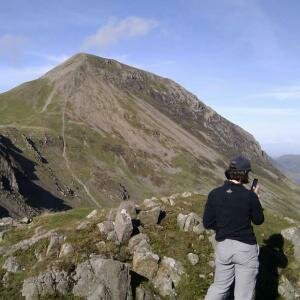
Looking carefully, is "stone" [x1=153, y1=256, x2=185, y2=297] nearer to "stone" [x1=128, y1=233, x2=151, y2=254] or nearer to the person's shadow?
"stone" [x1=128, y1=233, x2=151, y2=254]

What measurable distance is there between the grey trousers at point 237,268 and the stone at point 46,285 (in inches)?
229

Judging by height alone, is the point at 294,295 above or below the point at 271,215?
below

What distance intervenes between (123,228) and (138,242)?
2.83 feet

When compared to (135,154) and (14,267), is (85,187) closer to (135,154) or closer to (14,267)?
(135,154)

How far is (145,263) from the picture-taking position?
1881cm

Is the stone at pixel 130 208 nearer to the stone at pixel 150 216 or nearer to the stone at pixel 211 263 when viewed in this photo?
the stone at pixel 150 216

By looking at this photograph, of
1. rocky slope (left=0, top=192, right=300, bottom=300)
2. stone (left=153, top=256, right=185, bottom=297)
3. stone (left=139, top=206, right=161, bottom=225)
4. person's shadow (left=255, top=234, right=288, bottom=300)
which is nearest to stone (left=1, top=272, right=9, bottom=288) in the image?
rocky slope (left=0, top=192, right=300, bottom=300)

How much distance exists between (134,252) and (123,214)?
202 cm

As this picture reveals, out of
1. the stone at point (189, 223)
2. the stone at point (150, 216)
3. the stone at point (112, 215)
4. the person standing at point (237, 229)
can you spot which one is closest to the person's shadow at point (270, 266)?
the stone at point (189, 223)

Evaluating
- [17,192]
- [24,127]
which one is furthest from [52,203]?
[24,127]

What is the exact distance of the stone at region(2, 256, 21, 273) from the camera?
60.6 ft

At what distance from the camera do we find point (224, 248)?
12711mm

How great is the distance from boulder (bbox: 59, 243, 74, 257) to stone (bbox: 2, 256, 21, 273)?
5.53ft

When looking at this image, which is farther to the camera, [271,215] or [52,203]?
[52,203]
